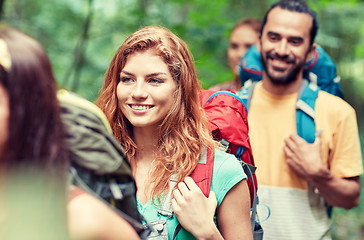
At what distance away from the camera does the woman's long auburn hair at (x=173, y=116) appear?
7.99ft

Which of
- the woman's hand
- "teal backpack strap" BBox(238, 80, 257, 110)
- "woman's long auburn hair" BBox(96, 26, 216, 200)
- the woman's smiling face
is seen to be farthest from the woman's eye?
"teal backpack strap" BBox(238, 80, 257, 110)

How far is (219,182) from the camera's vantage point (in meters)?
2.36

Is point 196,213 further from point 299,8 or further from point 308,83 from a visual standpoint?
point 299,8

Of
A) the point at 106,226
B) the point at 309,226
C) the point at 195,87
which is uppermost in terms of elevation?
the point at 195,87

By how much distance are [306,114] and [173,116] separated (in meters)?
1.65

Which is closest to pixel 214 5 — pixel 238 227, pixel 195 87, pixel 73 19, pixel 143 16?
pixel 143 16

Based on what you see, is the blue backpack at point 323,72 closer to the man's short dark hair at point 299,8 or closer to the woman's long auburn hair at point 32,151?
the man's short dark hair at point 299,8

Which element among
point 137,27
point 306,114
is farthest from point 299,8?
point 137,27

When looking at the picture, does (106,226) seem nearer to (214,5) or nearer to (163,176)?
(163,176)

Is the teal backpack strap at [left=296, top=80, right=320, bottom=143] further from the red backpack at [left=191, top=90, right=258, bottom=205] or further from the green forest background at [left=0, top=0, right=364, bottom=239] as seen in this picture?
the green forest background at [left=0, top=0, right=364, bottom=239]

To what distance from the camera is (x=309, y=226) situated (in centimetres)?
364

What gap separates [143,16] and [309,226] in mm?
4083

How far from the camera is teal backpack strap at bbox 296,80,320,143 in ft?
12.1

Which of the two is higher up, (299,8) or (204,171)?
(299,8)
